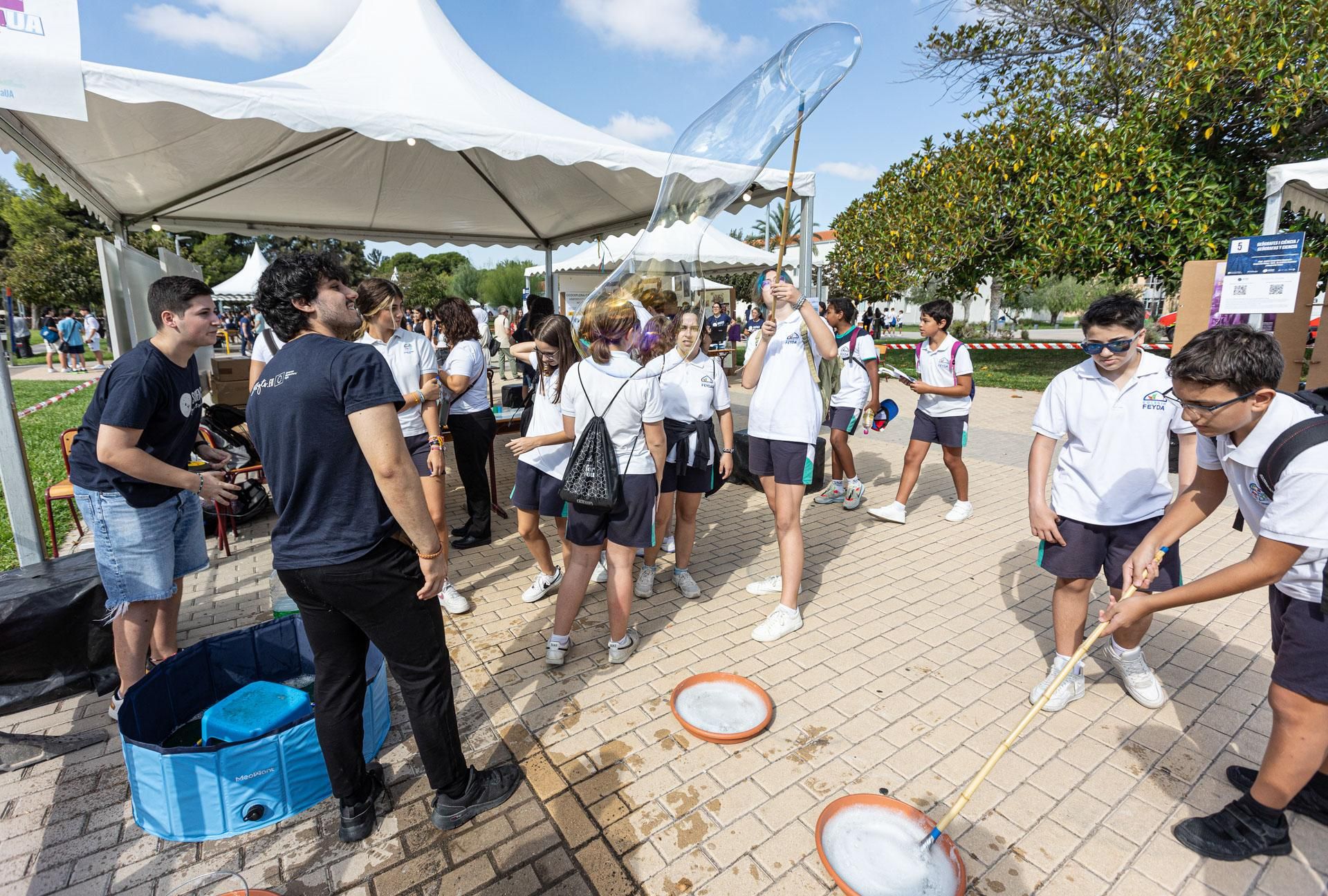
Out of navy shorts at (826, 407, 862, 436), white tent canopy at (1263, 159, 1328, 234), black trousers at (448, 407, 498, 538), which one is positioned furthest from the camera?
white tent canopy at (1263, 159, 1328, 234)

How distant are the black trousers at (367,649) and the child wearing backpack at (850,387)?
4.37m

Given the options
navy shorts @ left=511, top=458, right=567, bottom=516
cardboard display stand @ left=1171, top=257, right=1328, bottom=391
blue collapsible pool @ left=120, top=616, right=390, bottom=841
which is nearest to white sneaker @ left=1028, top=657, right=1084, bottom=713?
navy shorts @ left=511, top=458, right=567, bottom=516

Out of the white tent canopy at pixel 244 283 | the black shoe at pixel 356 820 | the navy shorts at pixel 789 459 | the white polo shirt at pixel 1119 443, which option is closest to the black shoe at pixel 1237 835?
the white polo shirt at pixel 1119 443

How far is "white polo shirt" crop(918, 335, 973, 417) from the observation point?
5230mm

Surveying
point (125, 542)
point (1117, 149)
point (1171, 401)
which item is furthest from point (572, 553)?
point (1117, 149)

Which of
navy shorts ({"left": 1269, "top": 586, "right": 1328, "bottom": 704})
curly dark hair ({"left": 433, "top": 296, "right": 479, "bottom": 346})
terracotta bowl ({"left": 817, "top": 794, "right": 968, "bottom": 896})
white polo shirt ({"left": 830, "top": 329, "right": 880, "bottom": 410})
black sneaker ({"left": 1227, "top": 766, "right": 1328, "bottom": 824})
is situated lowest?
black sneaker ({"left": 1227, "top": 766, "right": 1328, "bottom": 824})

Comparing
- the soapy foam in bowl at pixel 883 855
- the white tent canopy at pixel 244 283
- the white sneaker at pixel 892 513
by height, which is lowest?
the soapy foam in bowl at pixel 883 855

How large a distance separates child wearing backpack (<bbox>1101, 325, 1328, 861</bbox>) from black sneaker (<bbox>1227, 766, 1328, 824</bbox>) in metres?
0.19

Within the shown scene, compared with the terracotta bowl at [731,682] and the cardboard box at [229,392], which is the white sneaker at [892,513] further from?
the cardboard box at [229,392]

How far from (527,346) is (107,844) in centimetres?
369

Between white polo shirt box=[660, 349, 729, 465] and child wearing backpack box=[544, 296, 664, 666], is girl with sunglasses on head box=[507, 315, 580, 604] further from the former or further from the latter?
white polo shirt box=[660, 349, 729, 465]

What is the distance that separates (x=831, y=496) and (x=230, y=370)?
22.5ft

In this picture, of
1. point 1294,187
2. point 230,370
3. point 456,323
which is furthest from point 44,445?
point 1294,187

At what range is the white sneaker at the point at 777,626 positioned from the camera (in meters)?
3.65
